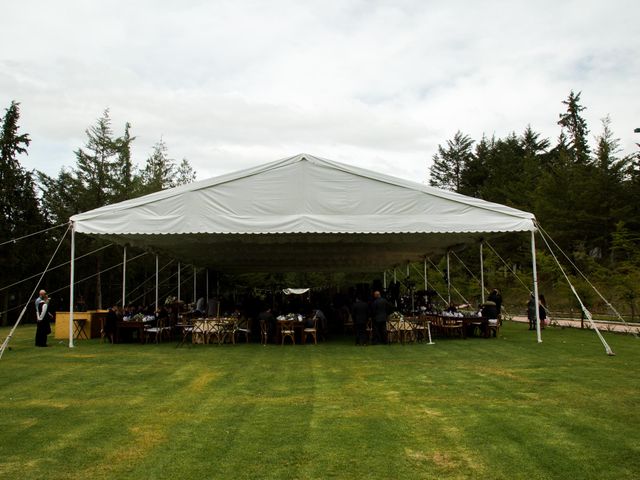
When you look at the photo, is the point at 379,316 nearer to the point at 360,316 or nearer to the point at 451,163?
the point at 360,316

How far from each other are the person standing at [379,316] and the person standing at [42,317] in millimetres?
7216

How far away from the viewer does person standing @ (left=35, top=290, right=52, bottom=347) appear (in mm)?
12414

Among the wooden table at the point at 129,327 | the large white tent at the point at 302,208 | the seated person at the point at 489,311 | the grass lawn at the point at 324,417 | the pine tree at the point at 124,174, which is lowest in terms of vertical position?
the grass lawn at the point at 324,417

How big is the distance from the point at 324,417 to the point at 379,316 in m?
7.21

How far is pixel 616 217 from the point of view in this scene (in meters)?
28.3

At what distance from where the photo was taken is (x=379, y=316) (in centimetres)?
1286

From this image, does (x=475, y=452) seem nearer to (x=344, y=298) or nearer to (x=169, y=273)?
(x=344, y=298)

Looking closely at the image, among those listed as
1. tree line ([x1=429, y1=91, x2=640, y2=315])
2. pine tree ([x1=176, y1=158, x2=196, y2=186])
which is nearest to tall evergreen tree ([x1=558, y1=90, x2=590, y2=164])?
tree line ([x1=429, y1=91, x2=640, y2=315])

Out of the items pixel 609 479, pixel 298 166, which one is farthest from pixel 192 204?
pixel 609 479

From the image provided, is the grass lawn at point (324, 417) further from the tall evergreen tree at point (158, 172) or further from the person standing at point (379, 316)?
the tall evergreen tree at point (158, 172)

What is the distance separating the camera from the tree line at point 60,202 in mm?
26375

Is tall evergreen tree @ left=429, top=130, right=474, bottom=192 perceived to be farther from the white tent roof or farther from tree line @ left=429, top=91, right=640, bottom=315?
the white tent roof

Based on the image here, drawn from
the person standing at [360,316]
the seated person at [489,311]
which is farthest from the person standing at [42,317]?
the seated person at [489,311]

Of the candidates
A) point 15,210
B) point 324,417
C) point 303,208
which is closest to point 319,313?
point 303,208
